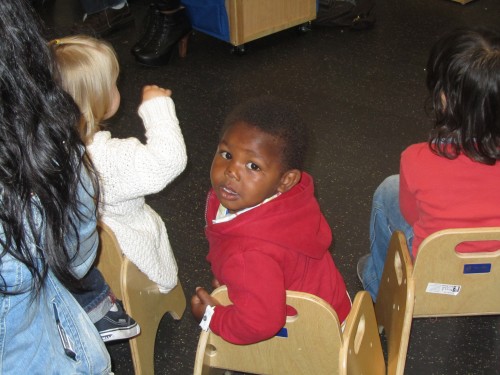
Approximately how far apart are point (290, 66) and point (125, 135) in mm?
913

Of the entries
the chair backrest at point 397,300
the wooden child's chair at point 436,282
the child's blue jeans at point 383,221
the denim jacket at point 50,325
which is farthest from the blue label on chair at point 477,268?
the denim jacket at point 50,325

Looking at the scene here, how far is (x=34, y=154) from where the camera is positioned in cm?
74

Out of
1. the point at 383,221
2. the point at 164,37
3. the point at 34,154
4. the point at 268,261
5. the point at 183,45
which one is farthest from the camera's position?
the point at 183,45

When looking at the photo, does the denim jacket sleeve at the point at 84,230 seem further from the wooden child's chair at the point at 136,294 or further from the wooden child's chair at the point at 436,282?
the wooden child's chair at the point at 436,282

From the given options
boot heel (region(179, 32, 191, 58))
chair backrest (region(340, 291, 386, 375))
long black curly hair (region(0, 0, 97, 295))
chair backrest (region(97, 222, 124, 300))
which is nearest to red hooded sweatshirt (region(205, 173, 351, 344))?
chair backrest (region(340, 291, 386, 375))

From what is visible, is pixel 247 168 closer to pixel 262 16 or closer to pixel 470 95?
pixel 470 95

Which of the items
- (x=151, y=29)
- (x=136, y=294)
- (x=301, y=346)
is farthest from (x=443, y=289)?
(x=151, y=29)

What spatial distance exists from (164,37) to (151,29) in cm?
9

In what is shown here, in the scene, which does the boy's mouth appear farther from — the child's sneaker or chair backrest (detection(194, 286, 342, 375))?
the child's sneaker

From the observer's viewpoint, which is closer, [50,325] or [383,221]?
[50,325]

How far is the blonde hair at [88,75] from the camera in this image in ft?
4.01

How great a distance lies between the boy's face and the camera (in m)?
1.15

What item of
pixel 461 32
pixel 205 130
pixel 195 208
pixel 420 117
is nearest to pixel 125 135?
pixel 205 130

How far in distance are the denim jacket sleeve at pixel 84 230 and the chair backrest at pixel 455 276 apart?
0.65 metres
